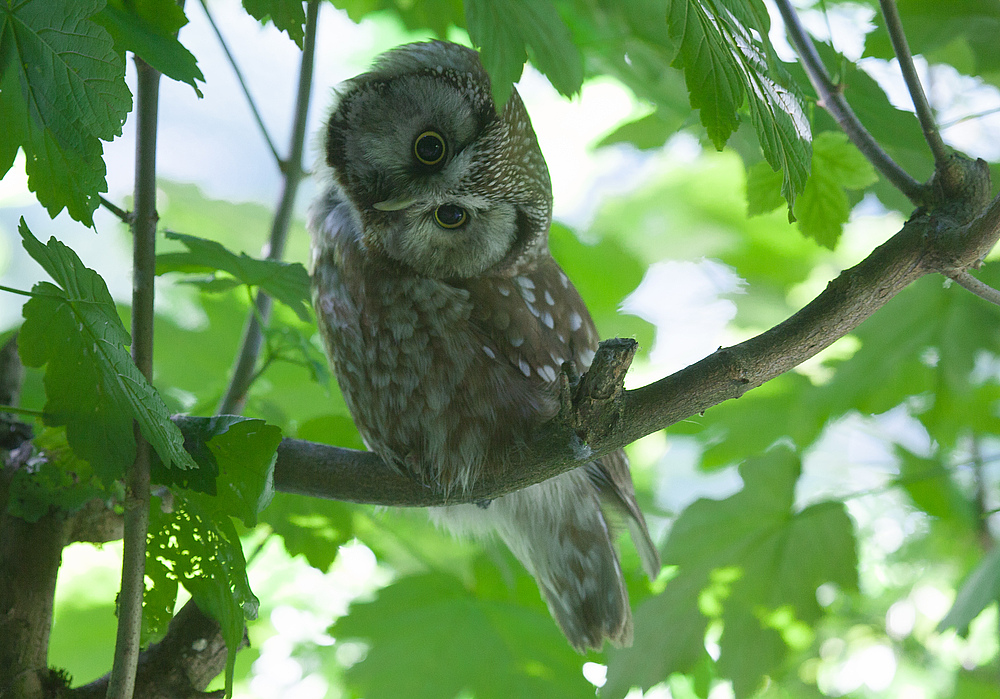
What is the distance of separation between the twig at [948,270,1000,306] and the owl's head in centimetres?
69

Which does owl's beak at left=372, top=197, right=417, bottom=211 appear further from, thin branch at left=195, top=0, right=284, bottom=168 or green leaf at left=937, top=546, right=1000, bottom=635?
green leaf at left=937, top=546, right=1000, bottom=635

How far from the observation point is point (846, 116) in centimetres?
94

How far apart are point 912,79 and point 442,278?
76 cm

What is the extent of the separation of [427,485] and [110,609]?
0.88 meters

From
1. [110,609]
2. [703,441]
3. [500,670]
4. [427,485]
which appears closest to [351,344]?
[427,485]

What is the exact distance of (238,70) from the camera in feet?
3.96

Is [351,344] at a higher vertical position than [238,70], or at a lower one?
lower

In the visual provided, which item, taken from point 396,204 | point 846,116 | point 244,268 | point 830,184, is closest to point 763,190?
point 830,184

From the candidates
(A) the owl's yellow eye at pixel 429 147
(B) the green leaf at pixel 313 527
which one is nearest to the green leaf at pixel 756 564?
(B) the green leaf at pixel 313 527

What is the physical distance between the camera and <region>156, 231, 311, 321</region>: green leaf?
1.11 m

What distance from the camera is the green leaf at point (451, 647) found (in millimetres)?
1466

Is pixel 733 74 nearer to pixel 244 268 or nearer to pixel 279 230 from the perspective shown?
pixel 244 268

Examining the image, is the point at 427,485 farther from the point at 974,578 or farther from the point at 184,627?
the point at 974,578

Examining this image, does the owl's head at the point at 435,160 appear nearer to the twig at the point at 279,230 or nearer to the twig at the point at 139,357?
the twig at the point at 279,230
